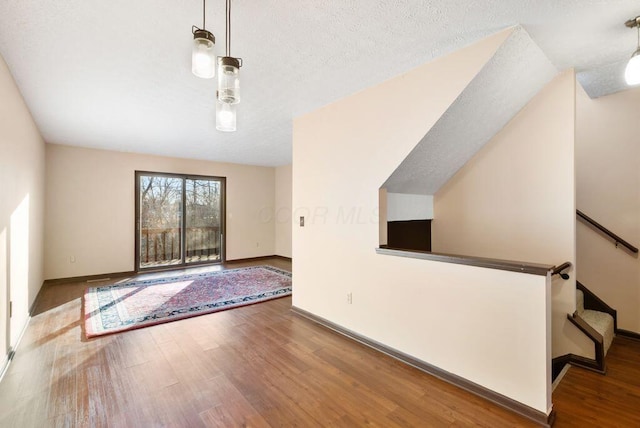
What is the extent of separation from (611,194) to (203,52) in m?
4.12

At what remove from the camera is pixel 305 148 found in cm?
347

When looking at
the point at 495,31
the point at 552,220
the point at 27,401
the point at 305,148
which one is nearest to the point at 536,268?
the point at 552,220

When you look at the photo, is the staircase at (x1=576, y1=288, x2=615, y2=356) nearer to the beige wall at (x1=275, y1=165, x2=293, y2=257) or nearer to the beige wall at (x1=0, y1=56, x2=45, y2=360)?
the beige wall at (x1=0, y1=56, x2=45, y2=360)

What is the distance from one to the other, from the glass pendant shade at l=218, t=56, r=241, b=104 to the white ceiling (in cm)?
44

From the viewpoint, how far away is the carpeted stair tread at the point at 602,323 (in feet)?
8.58

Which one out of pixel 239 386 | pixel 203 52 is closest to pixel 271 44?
pixel 203 52

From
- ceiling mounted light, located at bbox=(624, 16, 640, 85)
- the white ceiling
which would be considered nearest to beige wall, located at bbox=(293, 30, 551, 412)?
the white ceiling

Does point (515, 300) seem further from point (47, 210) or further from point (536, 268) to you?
point (47, 210)

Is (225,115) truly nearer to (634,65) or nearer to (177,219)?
(634,65)

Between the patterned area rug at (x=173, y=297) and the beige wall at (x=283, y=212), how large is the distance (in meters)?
1.71

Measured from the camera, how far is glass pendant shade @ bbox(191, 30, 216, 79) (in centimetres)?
141

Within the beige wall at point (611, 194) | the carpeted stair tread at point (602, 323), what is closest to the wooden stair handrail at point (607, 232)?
the beige wall at point (611, 194)

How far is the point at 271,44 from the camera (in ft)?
6.72

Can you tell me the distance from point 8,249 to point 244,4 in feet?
9.44
